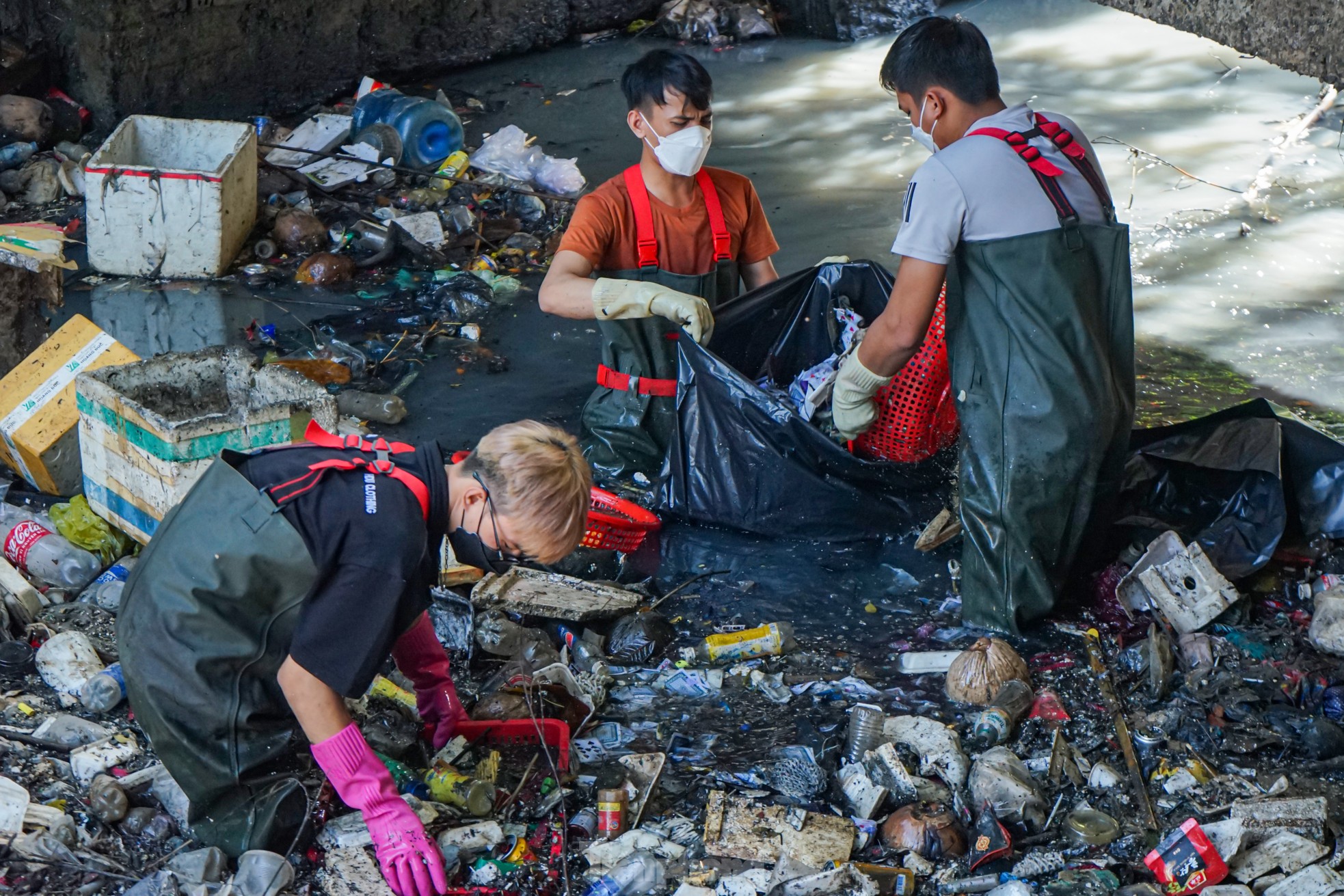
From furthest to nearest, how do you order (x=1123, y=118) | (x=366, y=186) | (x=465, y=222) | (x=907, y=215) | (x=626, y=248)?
(x=1123, y=118) → (x=366, y=186) → (x=465, y=222) → (x=626, y=248) → (x=907, y=215)

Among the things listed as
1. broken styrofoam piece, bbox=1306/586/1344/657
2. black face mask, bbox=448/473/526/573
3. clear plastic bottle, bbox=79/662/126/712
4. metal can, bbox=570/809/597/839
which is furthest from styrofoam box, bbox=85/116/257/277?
broken styrofoam piece, bbox=1306/586/1344/657

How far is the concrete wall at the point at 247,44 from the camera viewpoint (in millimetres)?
7230

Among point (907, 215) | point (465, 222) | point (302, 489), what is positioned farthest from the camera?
point (465, 222)

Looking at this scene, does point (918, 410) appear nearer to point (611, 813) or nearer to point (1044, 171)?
point (1044, 171)

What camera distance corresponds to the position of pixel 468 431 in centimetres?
453

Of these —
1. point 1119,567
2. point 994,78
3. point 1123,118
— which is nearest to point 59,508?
point 994,78

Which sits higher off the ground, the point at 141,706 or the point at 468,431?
A: the point at 141,706

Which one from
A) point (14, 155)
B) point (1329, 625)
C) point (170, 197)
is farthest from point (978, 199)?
point (14, 155)

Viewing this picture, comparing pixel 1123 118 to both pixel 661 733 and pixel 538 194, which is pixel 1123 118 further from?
pixel 661 733

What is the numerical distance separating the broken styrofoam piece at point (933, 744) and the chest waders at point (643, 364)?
127 cm

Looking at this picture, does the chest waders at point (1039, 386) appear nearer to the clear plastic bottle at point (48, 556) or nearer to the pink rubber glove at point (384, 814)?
the pink rubber glove at point (384, 814)

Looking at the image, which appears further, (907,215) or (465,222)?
(465,222)

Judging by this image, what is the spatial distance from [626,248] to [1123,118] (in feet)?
19.0

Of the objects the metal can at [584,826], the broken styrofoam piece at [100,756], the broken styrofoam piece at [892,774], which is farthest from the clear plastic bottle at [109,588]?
the broken styrofoam piece at [892,774]
